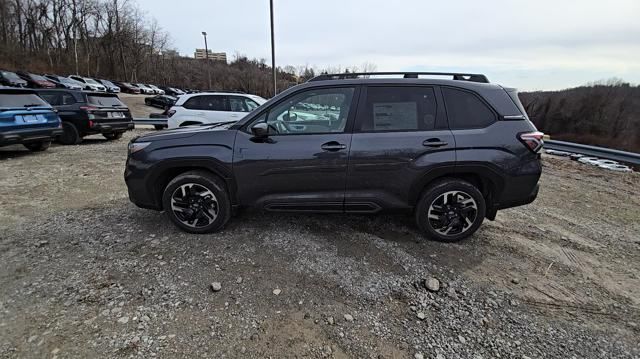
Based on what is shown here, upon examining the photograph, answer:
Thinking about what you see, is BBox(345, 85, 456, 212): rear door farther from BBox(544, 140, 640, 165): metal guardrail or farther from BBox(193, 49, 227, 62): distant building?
BBox(193, 49, 227, 62): distant building

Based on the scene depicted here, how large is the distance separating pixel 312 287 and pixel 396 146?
1.62 meters

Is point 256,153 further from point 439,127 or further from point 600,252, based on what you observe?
point 600,252

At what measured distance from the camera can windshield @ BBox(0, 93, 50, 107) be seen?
7.02 meters

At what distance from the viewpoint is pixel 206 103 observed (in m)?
8.87

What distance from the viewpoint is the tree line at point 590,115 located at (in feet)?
162

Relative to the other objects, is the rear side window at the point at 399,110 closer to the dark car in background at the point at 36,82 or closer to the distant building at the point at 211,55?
the dark car in background at the point at 36,82

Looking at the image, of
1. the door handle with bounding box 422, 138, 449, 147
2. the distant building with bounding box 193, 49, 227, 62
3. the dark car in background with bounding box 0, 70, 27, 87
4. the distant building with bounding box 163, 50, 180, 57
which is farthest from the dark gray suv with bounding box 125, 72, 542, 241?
the distant building with bounding box 193, 49, 227, 62

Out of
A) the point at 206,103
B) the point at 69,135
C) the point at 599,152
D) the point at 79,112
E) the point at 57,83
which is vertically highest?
the point at 57,83

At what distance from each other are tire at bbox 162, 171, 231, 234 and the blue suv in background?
5.96 metres

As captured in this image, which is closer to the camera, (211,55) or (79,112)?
(79,112)

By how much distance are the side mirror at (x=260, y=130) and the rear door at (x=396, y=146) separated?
35.5 inches

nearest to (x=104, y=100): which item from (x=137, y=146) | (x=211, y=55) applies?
(x=137, y=146)

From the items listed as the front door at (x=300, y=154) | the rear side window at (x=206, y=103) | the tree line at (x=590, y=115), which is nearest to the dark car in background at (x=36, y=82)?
the rear side window at (x=206, y=103)

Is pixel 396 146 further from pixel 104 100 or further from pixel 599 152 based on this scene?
pixel 104 100
